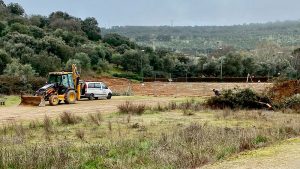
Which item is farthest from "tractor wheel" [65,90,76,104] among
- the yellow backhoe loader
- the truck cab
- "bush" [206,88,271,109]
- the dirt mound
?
the dirt mound

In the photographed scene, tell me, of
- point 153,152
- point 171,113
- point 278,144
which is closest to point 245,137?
point 278,144

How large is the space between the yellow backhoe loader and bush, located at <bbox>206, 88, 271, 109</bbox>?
13934 mm

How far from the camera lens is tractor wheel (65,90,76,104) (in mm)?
43844

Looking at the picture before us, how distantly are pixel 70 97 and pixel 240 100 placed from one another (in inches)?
634

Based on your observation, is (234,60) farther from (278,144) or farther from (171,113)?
(278,144)

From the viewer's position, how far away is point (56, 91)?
43.2m

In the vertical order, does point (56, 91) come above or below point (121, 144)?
below

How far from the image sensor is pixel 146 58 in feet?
352

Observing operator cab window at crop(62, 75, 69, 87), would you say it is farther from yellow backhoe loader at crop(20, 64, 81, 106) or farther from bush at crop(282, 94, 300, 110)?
bush at crop(282, 94, 300, 110)

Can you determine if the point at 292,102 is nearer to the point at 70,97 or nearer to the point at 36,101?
the point at 70,97

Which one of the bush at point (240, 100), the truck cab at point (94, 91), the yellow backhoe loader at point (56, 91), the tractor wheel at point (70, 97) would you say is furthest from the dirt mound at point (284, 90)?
the truck cab at point (94, 91)

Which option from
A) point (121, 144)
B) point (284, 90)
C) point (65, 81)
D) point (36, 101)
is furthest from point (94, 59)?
point (121, 144)

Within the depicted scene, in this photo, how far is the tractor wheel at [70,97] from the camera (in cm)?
4384

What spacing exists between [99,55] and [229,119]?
8160 centimetres
